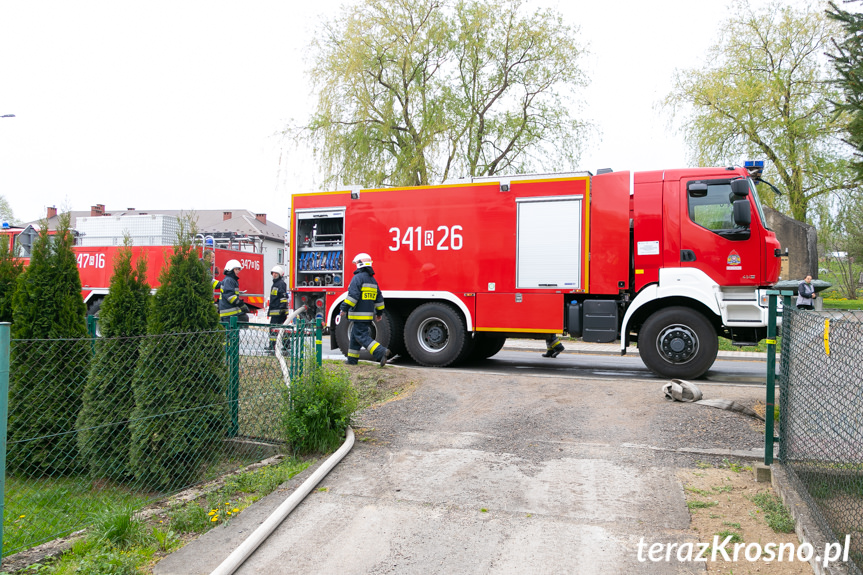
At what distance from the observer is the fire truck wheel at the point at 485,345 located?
11.5 meters

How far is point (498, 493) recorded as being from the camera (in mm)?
4754

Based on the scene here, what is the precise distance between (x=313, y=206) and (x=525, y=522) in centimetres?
872

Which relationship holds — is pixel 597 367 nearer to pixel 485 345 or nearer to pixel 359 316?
pixel 485 345

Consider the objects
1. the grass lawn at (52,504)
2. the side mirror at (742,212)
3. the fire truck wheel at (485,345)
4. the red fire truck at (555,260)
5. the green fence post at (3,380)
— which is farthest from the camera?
the fire truck wheel at (485,345)

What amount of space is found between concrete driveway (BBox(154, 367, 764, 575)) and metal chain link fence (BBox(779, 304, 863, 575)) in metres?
0.84

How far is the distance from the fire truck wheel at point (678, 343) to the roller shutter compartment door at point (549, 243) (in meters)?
1.32

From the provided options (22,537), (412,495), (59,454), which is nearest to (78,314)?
(59,454)

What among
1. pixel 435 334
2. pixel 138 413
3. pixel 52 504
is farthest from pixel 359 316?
pixel 52 504

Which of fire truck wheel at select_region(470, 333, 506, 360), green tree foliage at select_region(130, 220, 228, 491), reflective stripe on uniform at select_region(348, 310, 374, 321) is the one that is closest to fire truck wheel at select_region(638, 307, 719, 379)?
fire truck wheel at select_region(470, 333, 506, 360)

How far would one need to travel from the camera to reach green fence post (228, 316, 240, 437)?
19.8ft

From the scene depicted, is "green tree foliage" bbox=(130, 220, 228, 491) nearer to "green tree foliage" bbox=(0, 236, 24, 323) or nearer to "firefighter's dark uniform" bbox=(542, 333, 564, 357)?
"green tree foliage" bbox=(0, 236, 24, 323)

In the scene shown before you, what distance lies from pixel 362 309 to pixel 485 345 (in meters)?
2.86

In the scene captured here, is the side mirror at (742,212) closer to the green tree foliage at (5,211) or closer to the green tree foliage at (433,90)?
the green tree foliage at (433,90)

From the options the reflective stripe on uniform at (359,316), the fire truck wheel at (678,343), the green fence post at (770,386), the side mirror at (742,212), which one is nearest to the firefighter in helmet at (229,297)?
the reflective stripe on uniform at (359,316)
